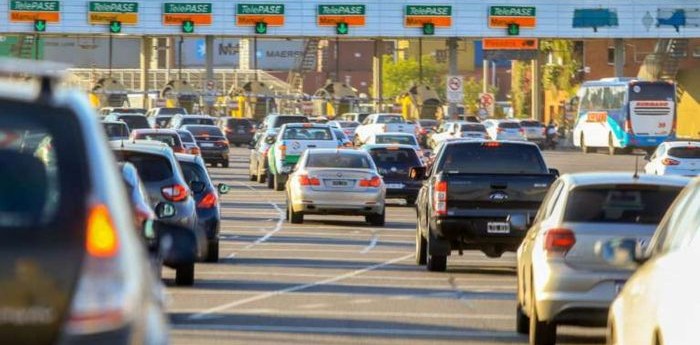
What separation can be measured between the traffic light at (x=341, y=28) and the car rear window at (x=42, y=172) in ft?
241

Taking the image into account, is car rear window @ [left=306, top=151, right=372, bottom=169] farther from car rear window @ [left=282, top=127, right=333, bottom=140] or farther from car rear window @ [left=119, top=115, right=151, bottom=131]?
car rear window @ [left=119, top=115, right=151, bottom=131]

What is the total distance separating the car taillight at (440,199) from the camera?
22609mm

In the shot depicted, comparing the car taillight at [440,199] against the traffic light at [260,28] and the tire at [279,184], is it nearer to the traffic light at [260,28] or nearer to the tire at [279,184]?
the tire at [279,184]

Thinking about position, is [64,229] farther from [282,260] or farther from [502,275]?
[282,260]

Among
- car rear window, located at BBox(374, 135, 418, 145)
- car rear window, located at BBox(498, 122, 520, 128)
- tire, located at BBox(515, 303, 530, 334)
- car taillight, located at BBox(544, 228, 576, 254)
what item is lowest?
tire, located at BBox(515, 303, 530, 334)

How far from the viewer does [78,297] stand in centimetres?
573

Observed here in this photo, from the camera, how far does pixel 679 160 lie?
1898 inches

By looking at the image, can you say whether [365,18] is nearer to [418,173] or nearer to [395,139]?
[395,139]

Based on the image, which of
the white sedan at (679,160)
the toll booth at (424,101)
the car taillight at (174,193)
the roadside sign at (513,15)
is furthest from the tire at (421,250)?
the toll booth at (424,101)

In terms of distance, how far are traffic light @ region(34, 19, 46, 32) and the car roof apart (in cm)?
6401

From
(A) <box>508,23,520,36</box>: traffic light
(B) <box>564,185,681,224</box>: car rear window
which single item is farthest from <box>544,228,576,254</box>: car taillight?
(A) <box>508,23,520,36</box>: traffic light

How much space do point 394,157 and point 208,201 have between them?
1902 cm

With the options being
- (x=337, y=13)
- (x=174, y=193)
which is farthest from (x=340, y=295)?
(x=337, y=13)

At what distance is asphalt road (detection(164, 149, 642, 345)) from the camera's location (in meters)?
15.7
